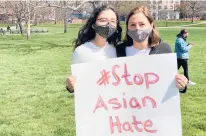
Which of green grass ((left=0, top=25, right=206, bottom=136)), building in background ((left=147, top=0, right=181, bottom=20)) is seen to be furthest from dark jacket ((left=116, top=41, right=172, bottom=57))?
building in background ((left=147, top=0, right=181, bottom=20))

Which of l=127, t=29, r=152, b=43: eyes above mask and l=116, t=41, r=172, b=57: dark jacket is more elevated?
l=127, t=29, r=152, b=43: eyes above mask

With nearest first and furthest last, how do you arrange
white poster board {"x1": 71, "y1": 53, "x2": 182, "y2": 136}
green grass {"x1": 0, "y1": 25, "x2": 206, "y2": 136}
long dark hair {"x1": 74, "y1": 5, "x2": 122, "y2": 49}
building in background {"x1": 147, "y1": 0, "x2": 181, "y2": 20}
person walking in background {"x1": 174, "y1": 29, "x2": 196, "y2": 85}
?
1. white poster board {"x1": 71, "y1": 53, "x2": 182, "y2": 136}
2. long dark hair {"x1": 74, "y1": 5, "x2": 122, "y2": 49}
3. green grass {"x1": 0, "y1": 25, "x2": 206, "y2": 136}
4. person walking in background {"x1": 174, "y1": 29, "x2": 196, "y2": 85}
5. building in background {"x1": 147, "y1": 0, "x2": 181, "y2": 20}

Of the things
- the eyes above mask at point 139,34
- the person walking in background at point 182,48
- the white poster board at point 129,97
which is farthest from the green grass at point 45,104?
the eyes above mask at point 139,34

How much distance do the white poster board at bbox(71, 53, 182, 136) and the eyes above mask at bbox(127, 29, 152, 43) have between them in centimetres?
15

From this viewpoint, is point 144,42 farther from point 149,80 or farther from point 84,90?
point 84,90

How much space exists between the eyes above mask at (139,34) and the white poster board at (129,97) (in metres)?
0.15

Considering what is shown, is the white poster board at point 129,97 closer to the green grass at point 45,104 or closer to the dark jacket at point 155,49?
the dark jacket at point 155,49

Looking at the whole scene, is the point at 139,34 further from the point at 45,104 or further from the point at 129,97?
the point at 45,104

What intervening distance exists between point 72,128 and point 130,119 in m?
3.24

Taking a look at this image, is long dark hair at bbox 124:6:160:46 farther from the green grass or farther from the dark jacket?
the green grass

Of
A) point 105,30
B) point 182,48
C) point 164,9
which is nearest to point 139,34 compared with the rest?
point 105,30

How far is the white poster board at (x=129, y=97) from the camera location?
9.21 feet

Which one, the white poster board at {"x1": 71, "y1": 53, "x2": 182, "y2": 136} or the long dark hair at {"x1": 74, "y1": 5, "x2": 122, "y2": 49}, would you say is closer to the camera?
the white poster board at {"x1": 71, "y1": 53, "x2": 182, "y2": 136}

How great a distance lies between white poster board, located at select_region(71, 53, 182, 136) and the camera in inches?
110
